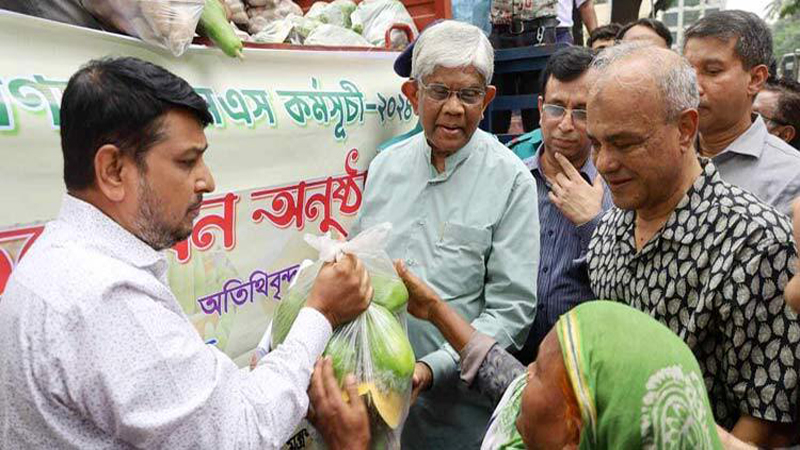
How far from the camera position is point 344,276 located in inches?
60.4

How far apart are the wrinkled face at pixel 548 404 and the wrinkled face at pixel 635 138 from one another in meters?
0.64

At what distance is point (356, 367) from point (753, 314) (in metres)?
0.92

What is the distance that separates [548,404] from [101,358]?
2.56 ft

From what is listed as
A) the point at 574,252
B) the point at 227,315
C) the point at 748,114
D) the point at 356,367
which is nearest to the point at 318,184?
the point at 227,315

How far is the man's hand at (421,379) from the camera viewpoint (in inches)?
73.3

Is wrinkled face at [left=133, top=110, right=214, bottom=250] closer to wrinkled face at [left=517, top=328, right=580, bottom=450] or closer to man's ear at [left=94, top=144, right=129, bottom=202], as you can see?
man's ear at [left=94, top=144, right=129, bottom=202]

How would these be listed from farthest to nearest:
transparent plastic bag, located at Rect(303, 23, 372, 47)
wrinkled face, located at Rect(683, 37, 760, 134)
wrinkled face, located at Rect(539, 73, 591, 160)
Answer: transparent plastic bag, located at Rect(303, 23, 372, 47)
wrinkled face, located at Rect(539, 73, 591, 160)
wrinkled face, located at Rect(683, 37, 760, 134)

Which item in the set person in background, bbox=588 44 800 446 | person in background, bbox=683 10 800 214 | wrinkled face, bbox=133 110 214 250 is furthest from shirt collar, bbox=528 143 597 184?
wrinkled face, bbox=133 110 214 250

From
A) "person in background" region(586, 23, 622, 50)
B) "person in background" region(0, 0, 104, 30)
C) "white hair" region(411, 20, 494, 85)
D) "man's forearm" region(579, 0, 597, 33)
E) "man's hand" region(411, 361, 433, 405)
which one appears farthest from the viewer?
"man's forearm" region(579, 0, 597, 33)

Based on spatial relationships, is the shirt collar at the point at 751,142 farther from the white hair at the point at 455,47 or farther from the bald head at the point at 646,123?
the white hair at the point at 455,47

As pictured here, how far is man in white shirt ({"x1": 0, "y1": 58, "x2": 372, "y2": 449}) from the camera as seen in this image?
1090 millimetres

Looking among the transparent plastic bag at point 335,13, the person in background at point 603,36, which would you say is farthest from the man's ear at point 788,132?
the transparent plastic bag at point 335,13

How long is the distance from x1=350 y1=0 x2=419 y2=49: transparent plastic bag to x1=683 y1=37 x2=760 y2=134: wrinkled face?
167 cm

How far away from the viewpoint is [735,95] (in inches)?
93.7
